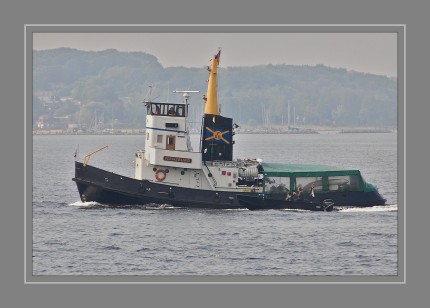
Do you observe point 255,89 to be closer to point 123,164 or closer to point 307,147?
point 123,164

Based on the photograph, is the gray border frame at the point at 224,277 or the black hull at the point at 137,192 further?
the black hull at the point at 137,192

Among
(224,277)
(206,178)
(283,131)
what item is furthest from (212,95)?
(283,131)

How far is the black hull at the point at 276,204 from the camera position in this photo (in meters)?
62.9

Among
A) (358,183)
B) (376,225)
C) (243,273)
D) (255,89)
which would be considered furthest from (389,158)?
(243,273)

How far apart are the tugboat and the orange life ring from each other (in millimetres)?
54

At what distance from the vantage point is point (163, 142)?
6291 centimetres

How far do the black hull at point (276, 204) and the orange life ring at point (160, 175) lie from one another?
166 inches

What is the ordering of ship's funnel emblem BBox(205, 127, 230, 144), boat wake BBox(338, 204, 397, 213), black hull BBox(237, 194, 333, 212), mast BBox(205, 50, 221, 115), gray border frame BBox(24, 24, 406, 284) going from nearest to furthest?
gray border frame BBox(24, 24, 406, 284), black hull BBox(237, 194, 333, 212), boat wake BBox(338, 204, 397, 213), mast BBox(205, 50, 221, 115), ship's funnel emblem BBox(205, 127, 230, 144)

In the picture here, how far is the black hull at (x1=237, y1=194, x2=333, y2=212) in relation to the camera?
206 ft

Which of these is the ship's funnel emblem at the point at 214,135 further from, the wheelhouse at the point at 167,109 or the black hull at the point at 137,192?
the black hull at the point at 137,192

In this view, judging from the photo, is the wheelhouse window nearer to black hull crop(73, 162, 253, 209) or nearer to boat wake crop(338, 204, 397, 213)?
black hull crop(73, 162, 253, 209)

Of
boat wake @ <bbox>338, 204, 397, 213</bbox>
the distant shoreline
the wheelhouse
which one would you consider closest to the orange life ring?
the wheelhouse

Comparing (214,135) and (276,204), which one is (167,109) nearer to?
(214,135)

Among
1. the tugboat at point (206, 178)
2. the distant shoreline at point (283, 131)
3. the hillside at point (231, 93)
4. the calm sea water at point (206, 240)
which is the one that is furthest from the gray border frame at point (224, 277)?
the distant shoreline at point (283, 131)
